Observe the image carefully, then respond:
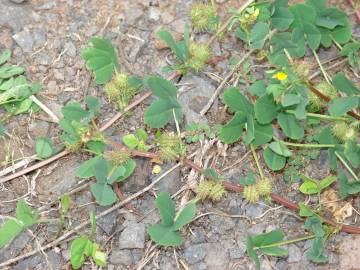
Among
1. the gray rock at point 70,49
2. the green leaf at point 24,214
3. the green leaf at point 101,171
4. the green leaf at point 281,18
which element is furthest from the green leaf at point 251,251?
the gray rock at point 70,49

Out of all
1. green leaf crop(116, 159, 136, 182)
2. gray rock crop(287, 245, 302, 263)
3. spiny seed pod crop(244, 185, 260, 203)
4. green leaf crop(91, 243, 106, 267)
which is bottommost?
green leaf crop(91, 243, 106, 267)

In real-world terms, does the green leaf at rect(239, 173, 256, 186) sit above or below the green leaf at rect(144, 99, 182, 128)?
below

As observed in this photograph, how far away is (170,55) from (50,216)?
3.36ft

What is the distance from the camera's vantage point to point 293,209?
2695mm

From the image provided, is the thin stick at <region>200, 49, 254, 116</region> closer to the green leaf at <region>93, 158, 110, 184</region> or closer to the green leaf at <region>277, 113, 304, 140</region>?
the green leaf at <region>277, 113, 304, 140</region>

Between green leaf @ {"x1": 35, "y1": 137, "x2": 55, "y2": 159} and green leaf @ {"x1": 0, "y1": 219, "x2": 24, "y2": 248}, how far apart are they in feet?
1.23

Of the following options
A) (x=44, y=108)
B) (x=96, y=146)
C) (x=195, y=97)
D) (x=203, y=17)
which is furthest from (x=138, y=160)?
(x=203, y=17)

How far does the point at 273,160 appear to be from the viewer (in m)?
2.74

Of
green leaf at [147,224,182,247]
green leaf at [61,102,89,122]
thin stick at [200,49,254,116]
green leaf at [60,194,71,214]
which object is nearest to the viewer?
green leaf at [147,224,182,247]

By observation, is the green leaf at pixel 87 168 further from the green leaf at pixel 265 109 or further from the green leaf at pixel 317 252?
the green leaf at pixel 317 252

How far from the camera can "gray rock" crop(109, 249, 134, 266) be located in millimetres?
2592

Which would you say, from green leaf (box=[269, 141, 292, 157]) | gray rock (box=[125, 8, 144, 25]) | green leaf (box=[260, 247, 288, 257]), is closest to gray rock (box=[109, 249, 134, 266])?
green leaf (box=[260, 247, 288, 257])

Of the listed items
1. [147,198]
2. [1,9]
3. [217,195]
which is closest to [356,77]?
[217,195]

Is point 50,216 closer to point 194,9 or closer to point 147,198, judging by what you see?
point 147,198
